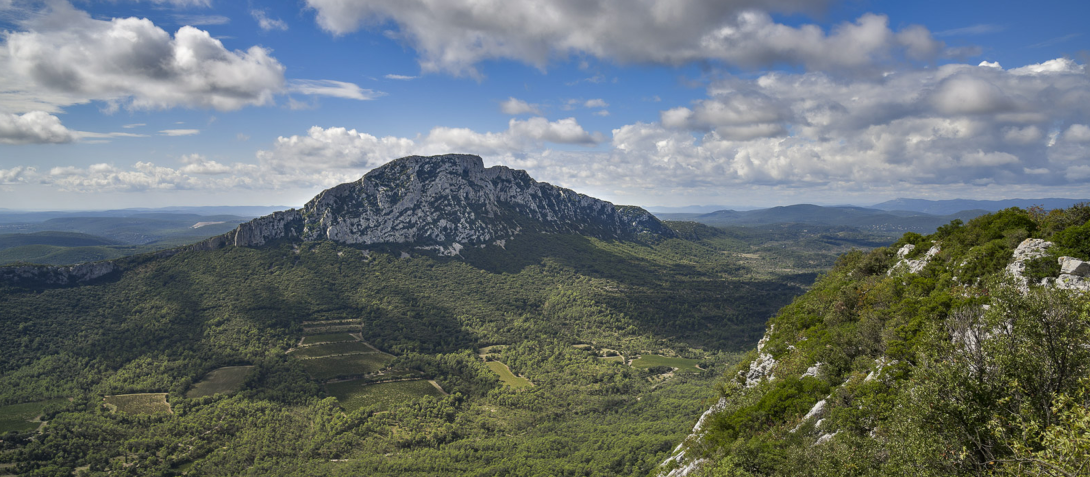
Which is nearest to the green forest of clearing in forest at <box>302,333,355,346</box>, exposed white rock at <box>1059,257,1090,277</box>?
clearing in forest at <box>302,333,355,346</box>

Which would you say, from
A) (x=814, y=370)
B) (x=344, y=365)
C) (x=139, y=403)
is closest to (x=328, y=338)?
(x=344, y=365)

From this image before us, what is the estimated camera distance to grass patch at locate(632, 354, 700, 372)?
14475 cm

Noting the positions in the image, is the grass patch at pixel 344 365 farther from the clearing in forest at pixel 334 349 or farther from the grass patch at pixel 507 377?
the grass patch at pixel 507 377

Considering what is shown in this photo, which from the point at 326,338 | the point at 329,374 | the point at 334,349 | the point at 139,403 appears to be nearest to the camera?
the point at 139,403

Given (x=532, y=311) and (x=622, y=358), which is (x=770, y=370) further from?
(x=532, y=311)

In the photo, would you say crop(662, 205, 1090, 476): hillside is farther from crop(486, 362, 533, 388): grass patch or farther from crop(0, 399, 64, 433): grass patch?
crop(0, 399, 64, 433): grass patch

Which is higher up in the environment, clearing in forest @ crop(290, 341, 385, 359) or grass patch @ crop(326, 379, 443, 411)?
clearing in forest @ crop(290, 341, 385, 359)

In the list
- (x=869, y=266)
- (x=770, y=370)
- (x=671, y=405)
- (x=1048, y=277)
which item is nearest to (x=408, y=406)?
(x=671, y=405)

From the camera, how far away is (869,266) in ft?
160

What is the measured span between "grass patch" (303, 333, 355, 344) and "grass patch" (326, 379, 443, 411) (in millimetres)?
32001

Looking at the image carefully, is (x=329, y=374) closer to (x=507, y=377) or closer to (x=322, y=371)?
(x=322, y=371)

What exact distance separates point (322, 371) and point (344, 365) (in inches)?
271

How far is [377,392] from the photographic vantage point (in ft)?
413

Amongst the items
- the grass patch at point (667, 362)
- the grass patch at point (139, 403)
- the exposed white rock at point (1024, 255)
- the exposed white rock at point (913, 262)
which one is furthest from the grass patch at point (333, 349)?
the exposed white rock at point (1024, 255)
